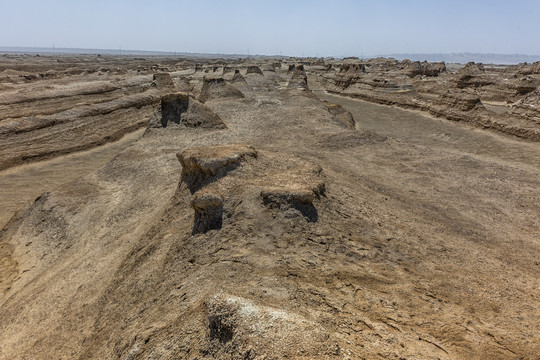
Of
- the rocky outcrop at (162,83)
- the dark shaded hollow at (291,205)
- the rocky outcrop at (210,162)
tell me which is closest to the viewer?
the dark shaded hollow at (291,205)

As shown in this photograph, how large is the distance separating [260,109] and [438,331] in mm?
20628

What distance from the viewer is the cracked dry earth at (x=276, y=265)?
13.3 ft

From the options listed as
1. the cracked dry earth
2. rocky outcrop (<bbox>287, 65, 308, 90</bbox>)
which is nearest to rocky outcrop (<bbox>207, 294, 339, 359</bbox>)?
the cracked dry earth

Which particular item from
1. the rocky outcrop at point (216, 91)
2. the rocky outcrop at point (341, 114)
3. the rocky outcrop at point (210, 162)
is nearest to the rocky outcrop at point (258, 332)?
the rocky outcrop at point (210, 162)

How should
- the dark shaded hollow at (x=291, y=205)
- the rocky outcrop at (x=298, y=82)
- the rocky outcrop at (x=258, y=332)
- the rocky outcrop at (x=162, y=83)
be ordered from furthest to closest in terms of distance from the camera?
the rocky outcrop at (x=298, y=82) → the rocky outcrop at (x=162, y=83) → the dark shaded hollow at (x=291, y=205) → the rocky outcrop at (x=258, y=332)

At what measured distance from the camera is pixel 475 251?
6.98 m

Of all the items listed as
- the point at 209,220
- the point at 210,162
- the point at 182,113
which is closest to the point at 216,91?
the point at 182,113

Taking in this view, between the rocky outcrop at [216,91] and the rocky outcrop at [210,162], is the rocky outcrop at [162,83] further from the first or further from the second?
the rocky outcrop at [210,162]

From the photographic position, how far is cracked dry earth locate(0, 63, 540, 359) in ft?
13.3

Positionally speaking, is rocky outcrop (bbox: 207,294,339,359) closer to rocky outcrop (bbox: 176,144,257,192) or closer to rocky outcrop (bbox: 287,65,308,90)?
rocky outcrop (bbox: 176,144,257,192)

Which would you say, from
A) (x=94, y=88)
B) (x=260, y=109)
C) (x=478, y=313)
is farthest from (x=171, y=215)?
(x=94, y=88)

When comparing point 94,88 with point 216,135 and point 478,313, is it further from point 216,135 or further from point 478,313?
point 478,313

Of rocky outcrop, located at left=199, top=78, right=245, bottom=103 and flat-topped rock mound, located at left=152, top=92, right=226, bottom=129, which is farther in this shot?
rocky outcrop, located at left=199, top=78, right=245, bottom=103

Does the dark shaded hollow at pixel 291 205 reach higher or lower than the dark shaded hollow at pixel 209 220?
higher
